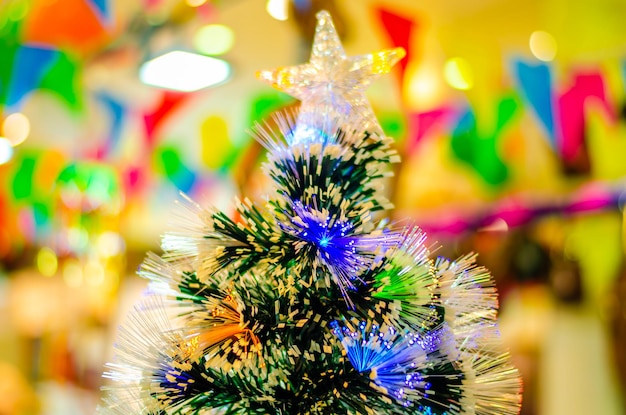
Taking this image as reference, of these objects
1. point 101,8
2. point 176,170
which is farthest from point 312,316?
point 176,170

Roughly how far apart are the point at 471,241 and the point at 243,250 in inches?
82.7

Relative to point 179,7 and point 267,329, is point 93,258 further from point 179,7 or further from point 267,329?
point 267,329

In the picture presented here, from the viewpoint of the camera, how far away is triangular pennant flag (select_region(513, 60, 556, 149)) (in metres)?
2.16

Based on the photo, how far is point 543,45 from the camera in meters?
2.78

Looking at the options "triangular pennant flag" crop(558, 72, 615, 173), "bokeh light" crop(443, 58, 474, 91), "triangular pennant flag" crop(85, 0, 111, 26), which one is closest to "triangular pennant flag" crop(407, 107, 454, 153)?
"bokeh light" crop(443, 58, 474, 91)

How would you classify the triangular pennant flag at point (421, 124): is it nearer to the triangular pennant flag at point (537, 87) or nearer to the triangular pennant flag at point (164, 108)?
the triangular pennant flag at point (537, 87)

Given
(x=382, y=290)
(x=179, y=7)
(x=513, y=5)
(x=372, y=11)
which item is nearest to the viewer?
(x=382, y=290)

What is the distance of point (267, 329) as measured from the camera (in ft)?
1.92

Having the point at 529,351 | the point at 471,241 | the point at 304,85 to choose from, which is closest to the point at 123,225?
the point at 471,241

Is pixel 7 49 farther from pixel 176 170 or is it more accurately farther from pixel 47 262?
pixel 47 262

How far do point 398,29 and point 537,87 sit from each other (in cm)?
51

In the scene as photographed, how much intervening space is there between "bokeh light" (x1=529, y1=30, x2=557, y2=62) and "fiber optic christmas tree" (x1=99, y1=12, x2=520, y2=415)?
2286 mm

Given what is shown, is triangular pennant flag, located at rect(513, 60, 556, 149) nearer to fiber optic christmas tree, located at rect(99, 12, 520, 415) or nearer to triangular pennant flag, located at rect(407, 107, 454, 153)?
triangular pennant flag, located at rect(407, 107, 454, 153)

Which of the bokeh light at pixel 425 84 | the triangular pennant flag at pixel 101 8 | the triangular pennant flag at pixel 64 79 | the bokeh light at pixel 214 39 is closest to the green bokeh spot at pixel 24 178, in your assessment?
the triangular pennant flag at pixel 64 79
